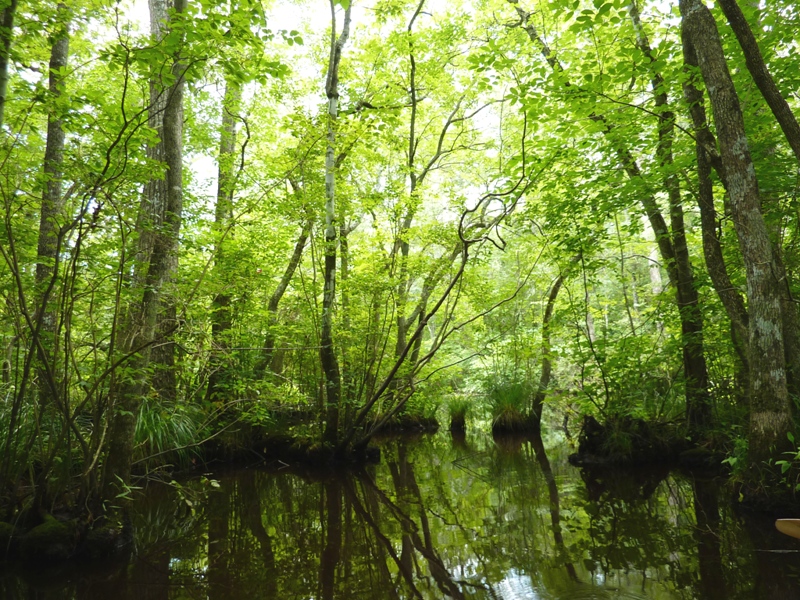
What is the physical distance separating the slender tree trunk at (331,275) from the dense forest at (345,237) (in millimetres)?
33

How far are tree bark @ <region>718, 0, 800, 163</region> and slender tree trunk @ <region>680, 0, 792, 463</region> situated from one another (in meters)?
0.43

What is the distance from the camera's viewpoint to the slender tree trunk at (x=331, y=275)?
6.67 metres

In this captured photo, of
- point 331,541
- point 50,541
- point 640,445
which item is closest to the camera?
point 50,541

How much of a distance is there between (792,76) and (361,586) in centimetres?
564

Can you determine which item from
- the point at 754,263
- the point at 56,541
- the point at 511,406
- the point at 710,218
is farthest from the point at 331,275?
the point at 511,406

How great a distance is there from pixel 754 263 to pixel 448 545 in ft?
10.9

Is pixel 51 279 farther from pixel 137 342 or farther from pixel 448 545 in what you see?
pixel 448 545

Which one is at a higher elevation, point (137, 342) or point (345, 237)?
point (345, 237)

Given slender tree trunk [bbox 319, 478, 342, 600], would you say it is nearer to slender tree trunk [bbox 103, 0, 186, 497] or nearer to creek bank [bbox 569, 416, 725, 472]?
slender tree trunk [bbox 103, 0, 186, 497]

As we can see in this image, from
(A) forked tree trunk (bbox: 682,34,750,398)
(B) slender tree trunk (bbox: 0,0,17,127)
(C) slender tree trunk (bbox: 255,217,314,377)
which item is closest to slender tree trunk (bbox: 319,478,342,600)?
(C) slender tree trunk (bbox: 255,217,314,377)

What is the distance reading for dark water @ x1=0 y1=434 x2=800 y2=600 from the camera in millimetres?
2939

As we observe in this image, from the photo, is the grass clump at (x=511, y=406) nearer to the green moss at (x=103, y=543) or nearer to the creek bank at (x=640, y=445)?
the creek bank at (x=640, y=445)

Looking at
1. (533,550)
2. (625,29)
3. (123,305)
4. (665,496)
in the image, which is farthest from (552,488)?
(625,29)

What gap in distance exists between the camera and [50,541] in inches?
136
